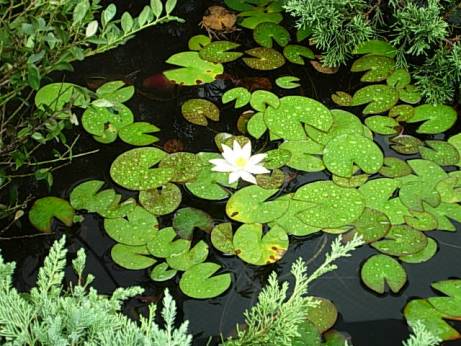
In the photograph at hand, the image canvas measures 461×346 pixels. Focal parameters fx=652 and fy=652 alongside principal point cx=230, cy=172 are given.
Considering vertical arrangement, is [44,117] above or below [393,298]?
above

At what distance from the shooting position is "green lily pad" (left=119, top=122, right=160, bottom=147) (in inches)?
67.5

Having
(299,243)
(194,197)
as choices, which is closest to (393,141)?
(299,243)

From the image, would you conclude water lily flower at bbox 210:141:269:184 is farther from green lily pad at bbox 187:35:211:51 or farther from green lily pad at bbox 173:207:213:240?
green lily pad at bbox 187:35:211:51

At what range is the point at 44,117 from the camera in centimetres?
136

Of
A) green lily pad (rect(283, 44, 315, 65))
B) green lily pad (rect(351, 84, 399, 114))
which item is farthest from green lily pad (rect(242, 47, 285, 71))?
green lily pad (rect(351, 84, 399, 114))

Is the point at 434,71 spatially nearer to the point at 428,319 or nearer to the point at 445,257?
the point at 445,257

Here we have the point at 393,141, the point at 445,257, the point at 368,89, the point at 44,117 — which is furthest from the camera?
the point at 368,89

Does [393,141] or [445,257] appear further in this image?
[393,141]

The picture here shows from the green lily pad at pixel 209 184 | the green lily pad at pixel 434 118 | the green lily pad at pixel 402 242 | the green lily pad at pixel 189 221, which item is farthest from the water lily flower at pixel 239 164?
the green lily pad at pixel 434 118

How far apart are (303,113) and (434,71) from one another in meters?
0.40

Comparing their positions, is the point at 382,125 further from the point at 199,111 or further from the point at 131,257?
the point at 131,257

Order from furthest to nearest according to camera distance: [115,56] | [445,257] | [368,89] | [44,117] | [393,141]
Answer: [115,56] → [368,89] → [393,141] → [445,257] → [44,117]

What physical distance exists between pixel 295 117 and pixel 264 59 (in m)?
0.29

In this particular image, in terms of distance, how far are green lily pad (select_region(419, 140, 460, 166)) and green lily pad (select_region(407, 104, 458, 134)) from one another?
0.14 feet
